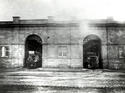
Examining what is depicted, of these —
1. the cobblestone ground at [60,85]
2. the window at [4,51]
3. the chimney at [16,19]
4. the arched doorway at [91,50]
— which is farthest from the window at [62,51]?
the cobblestone ground at [60,85]

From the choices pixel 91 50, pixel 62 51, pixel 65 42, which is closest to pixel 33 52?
pixel 62 51

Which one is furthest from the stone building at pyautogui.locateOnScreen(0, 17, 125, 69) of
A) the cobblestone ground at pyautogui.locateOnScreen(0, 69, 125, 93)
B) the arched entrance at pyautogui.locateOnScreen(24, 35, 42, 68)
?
the cobblestone ground at pyautogui.locateOnScreen(0, 69, 125, 93)

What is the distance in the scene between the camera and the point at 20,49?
2394cm

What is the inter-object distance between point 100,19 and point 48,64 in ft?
26.8

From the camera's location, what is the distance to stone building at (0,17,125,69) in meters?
23.0

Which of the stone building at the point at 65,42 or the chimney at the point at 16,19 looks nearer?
the stone building at the point at 65,42

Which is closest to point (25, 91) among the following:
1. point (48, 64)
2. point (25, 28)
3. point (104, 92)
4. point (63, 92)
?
point (63, 92)

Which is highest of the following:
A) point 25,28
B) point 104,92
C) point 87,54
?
point 25,28

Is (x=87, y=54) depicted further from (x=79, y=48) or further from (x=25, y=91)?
(x=25, y=91)

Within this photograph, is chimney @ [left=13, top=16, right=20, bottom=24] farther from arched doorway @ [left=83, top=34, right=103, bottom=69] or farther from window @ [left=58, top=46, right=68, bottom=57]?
arched doorway @ [left=83, top=34, right=103, bottom=69]

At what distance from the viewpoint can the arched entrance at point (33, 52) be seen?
76.8 ft

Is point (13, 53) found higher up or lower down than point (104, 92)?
higher up

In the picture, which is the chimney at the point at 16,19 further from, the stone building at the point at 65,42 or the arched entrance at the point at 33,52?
the arched entrance at the point at 33,52

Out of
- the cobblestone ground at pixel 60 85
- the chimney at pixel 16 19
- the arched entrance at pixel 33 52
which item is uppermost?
the chimney at pixel 16 19
